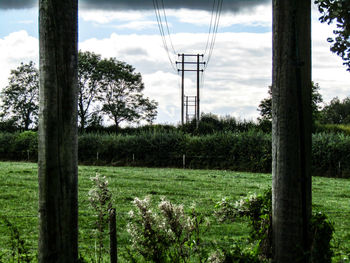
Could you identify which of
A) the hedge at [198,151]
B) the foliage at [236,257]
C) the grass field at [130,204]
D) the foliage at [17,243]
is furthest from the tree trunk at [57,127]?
the hedge at [198,151]

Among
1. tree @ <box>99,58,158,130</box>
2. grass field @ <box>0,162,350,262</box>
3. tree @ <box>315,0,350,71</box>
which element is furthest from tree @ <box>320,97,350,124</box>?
tree @ <box>315,0,350,71</box>

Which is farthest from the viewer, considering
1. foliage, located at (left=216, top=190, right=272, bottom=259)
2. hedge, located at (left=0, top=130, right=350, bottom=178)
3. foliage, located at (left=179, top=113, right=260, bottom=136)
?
foliage, located at (left=179, top=113, right=260, bottom=136)

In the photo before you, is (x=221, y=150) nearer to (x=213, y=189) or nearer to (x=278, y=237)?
(x=213, y=189)

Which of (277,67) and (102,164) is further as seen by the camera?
(102,164)

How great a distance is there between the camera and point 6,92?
60.7 meters

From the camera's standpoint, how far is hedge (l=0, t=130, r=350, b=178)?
95.3ft

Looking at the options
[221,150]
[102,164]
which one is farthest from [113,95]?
[221,150]

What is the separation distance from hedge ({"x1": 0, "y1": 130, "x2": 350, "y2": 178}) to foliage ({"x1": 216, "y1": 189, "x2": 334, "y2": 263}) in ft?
86.8

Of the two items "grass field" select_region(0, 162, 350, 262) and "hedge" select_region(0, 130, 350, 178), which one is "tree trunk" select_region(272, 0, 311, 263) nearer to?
"grass field" select_region(0, 162, 350, 262)

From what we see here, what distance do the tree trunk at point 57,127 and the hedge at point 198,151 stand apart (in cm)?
2787

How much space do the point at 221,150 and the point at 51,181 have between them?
30.8 m

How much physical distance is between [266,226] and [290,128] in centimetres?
79

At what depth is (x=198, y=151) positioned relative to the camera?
1352 inches

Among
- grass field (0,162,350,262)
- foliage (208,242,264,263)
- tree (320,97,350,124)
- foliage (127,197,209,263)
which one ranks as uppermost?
tree (320,97,350,124)
